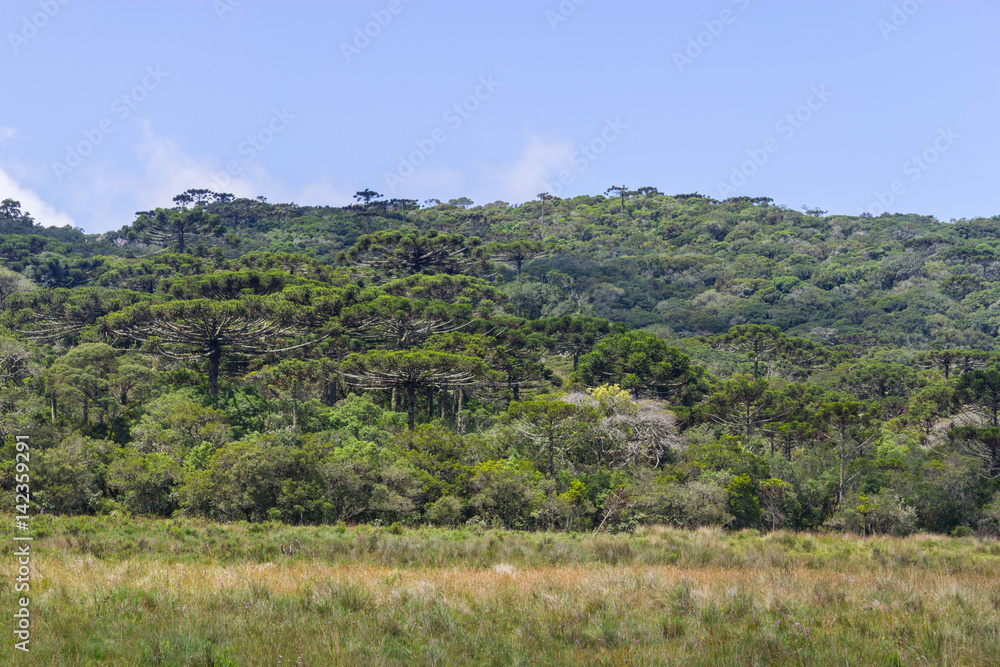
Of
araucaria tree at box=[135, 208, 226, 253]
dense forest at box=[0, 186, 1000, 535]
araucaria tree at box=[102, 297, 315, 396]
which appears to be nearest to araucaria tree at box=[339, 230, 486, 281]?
dense forest at box=[0, 186, 1000, 535]

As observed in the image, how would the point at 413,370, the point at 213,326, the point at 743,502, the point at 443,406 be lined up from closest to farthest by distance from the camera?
the point at 743,502, the point at 413,370, the point at 213,326, the point at 443,406

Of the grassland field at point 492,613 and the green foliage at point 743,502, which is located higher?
the grassland field at point 492,613

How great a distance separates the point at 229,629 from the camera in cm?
716

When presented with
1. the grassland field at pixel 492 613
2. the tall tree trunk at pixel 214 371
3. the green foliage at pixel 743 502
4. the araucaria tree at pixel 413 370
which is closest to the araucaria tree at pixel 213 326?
the tall tree trunk at pixel 214 371

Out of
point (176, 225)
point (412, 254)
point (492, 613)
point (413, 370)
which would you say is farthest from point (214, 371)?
point (176, 225)

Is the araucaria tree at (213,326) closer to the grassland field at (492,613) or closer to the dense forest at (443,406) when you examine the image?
the dense forest at (443,406)

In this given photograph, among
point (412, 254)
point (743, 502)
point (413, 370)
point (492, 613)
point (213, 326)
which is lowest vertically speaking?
point (743, 502)

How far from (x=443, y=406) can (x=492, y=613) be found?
32641 mm

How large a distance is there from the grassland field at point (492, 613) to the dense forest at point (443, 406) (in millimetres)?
12499

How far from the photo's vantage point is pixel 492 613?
26.8 ft

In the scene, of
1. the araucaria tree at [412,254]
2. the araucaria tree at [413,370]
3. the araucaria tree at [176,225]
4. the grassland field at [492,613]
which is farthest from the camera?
the araucaria tree at [176,225]

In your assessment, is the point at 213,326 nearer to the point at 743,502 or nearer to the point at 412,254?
the point at 743,502

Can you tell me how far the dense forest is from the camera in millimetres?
25297

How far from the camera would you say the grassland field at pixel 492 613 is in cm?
663
